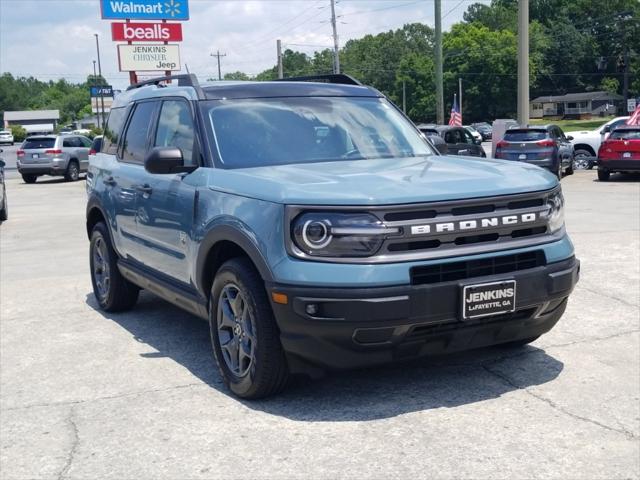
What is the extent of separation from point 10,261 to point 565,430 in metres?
8.52

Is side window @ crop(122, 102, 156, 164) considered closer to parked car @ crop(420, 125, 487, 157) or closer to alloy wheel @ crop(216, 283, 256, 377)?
alloy wheel @ crop(216, 283, 256, 377)

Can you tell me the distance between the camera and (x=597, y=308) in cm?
683

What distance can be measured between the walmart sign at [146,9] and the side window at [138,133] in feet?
70.7

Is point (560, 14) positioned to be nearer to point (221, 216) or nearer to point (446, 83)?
point (446, 83)

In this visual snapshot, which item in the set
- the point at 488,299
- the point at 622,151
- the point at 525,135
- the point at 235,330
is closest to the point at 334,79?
the point at 235,330

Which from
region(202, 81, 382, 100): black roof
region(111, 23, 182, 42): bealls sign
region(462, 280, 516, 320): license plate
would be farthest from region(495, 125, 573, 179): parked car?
region(462, 280, 516, 320): license plate

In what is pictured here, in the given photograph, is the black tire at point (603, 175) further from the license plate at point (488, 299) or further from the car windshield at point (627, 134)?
the license plate at point (488, 299)

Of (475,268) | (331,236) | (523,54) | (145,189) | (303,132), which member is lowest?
(475,268)

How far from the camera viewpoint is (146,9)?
27.5 m

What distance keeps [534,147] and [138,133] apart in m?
17.0

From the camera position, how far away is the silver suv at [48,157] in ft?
91.9

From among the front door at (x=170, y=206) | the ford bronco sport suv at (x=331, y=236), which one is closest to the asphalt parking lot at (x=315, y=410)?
the ford bronco sport suv at (x=331, y=236)

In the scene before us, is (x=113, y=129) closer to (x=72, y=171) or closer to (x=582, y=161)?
(x=582, y=161)

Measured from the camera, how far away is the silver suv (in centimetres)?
2802
